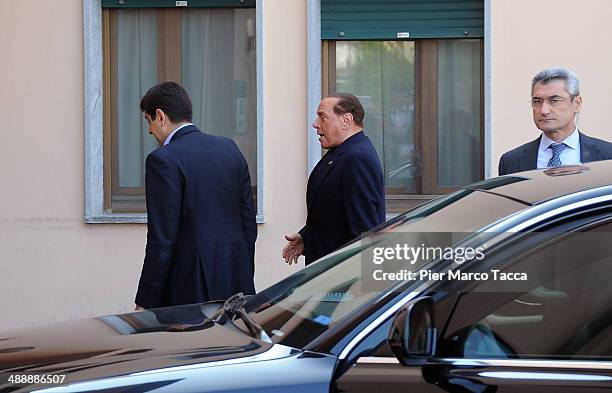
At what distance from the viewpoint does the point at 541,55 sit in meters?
8.73

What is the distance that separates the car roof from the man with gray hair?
172 centimetres

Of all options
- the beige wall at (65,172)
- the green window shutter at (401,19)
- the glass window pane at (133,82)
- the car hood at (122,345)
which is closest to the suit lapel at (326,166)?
the car hood at (122,345)

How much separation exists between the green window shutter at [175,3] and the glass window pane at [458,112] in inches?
67.7

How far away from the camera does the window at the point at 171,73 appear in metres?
9.30

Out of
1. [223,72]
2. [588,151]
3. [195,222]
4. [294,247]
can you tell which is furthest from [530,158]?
[223,72]

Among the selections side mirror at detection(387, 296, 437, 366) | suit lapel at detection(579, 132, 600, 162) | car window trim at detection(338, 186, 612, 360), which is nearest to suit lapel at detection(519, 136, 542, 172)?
suit lapel at detection(579, 132, 600, 162)

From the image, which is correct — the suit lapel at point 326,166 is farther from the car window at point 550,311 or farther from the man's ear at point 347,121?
the car window at point 550,311

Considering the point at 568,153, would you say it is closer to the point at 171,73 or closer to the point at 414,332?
the point at 414,332

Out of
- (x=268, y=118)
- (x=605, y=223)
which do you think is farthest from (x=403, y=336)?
(x=268, y=118)

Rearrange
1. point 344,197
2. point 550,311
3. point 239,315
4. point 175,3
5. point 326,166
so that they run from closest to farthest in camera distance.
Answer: point 550,311 < point 239,315 < point 344,197 < point 326,166 < point 175,3

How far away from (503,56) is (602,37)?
78cm

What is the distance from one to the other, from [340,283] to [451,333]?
60 cm

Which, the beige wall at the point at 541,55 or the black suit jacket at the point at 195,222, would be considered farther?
the beige wall at the point at 541,55

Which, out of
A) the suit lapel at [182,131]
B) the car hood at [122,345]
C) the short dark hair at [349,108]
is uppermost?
the short dark hair at [349,108]
